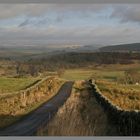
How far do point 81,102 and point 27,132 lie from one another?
1.19 meters

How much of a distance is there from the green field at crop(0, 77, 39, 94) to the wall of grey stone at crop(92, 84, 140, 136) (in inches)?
47.0

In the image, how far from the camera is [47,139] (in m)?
9.67

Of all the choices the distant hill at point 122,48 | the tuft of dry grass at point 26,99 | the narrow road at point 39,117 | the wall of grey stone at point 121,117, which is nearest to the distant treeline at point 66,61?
the distant hill at point 122,48

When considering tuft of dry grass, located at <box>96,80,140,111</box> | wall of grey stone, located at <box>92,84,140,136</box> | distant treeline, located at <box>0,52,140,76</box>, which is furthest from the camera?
distant treeline, located at <box>0,52,140,76</box>

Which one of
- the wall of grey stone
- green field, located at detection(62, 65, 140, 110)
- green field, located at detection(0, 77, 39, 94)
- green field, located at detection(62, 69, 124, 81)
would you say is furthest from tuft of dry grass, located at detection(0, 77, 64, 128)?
the wall of grey stone

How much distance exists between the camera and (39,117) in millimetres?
10273

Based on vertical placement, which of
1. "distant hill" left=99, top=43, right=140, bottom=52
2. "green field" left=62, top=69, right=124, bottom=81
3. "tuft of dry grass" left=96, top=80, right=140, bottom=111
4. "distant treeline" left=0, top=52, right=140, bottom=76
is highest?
"distant hill" left=99, top=43, right=140, bottom=52

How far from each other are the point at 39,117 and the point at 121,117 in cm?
147

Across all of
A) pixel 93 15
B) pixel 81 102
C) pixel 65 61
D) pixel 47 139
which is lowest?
pixel 47 139

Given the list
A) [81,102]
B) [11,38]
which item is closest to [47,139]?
[81,102]

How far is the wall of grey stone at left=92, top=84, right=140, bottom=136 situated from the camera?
9851mm

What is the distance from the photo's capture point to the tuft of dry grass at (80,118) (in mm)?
9984

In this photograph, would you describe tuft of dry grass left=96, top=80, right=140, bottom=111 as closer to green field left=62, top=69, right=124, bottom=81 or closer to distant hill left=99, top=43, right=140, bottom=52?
green field left=62, top=69, right=124, bottom=81

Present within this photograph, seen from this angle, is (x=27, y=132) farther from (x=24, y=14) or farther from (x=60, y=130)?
(x=24, y=14)
